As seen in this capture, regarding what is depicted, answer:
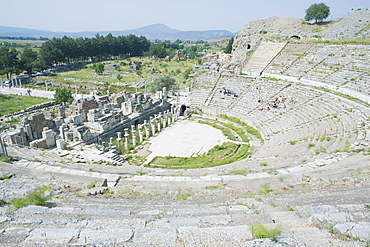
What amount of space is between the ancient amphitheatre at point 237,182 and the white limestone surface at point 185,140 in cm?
65

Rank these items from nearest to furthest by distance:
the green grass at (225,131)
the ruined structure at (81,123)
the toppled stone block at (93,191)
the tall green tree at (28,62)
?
the toppled stone block at (93,191), the ruined structure at (81,123), the green grass at (225,131), the tall green tree at (28,62)

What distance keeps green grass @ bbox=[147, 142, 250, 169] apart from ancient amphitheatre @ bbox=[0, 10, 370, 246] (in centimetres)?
103

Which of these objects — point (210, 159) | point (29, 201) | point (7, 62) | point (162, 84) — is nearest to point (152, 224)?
point (29, 201)

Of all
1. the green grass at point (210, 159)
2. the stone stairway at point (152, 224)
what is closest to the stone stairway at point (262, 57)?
the green grass at point (210, 159)

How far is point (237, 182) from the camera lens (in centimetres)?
1039

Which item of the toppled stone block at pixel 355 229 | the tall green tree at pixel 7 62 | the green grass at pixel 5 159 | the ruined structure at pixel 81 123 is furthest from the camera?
the tall green tree at pixel 7 62

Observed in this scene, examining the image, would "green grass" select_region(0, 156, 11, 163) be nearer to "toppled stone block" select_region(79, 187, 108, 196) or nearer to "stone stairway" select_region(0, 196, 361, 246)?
"toppled stone block" select_region(79, 187, 108, 196)

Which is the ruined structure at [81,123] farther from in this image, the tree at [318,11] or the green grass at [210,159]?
the tree at [318,11]

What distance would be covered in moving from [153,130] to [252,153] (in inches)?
366

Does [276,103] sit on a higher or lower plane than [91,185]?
higher

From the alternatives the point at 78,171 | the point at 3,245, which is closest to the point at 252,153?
the point at 78,171

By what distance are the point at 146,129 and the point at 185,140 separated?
3.57m

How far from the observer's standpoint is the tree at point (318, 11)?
47.1 meters

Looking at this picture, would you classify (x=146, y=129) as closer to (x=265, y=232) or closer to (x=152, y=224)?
(x=152, y=224)
